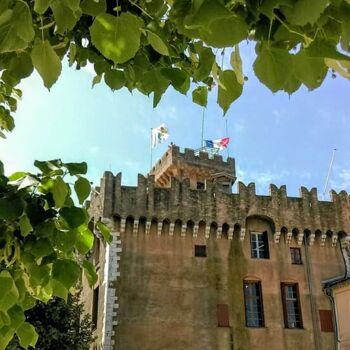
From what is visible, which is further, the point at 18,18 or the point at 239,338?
the point at 239,338

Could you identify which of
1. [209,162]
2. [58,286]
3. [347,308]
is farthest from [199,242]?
[58,286]

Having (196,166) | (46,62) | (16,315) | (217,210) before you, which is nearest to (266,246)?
(217,210)

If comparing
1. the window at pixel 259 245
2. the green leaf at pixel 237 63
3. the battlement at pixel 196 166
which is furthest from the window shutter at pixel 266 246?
the green leaf at pixel 237 63

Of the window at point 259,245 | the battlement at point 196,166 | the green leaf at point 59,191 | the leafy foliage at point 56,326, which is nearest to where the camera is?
the green leaf at point 59,191

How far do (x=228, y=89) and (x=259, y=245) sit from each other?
81.3 feet

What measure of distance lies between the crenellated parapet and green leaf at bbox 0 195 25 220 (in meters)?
22.3

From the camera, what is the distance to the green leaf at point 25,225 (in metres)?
3.02

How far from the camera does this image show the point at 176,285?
24438 millimetres

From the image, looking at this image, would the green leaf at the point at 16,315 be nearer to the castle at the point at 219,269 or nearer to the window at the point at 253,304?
the castle at the point at 219,269

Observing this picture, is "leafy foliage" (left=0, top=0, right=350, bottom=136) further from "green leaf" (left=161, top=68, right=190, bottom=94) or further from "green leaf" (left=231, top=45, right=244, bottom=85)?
"green leaf" (left=161, top=68, right=190, bottom=94)

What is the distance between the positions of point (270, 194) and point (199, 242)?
4672 mm

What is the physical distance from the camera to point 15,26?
211 centimetres

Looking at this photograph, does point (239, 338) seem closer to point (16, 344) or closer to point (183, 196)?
point (183, 196)

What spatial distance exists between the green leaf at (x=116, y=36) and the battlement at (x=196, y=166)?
37135mm
